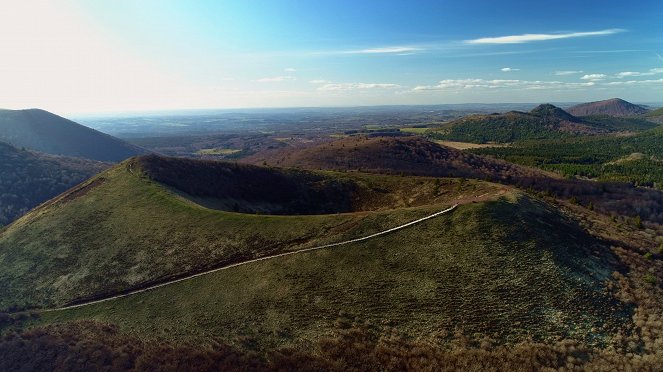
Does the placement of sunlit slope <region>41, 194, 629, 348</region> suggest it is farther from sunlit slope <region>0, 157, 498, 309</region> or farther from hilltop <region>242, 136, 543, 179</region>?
hilltop <region>242, 136, 543, 179</region>

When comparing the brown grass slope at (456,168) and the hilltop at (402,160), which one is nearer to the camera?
the brown grass slope at (456,168)

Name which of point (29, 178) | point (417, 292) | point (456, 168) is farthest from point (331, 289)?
point (29, 178)

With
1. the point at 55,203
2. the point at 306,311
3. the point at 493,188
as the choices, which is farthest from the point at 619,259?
the point at 55,203

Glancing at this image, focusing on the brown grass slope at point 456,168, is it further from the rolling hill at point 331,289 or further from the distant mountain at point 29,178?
the distant mountain at point 29,178

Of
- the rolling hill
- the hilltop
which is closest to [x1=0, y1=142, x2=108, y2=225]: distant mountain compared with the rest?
the rolling hill

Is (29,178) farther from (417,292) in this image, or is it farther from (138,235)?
(417,292)

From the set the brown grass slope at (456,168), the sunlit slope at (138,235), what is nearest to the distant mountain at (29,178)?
the sunlit slope at (138,235)

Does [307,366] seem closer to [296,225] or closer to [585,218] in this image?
[296,225]
